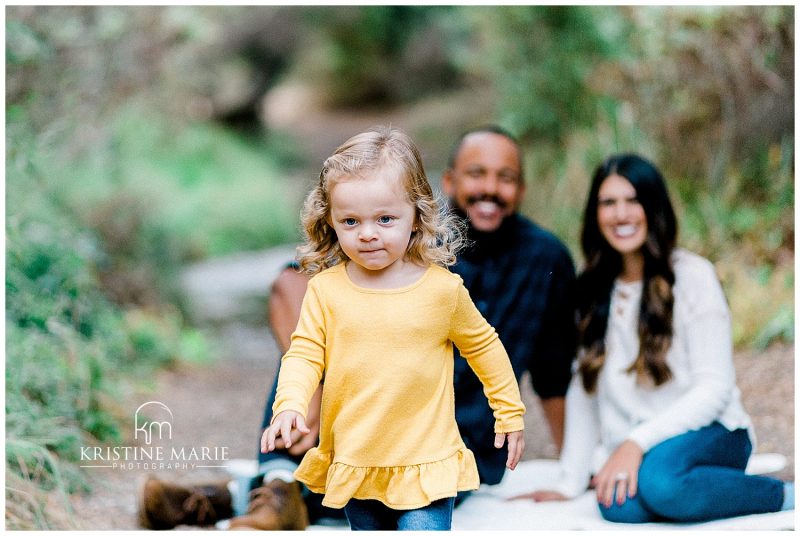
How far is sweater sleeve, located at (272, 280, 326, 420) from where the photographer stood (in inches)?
63.1

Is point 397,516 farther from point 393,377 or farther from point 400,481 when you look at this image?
point 393,377

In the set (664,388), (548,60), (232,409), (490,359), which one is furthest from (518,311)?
(548,60)

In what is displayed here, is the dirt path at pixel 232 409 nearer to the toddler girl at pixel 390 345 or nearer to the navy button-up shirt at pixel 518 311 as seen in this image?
the navy button-up shirt at pixel 518 311

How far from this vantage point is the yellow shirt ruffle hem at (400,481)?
5.51 feet

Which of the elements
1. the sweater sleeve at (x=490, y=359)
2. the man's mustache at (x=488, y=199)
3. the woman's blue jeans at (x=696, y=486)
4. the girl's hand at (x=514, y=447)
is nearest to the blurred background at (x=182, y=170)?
the sweater sleeve at (x=490, y=359)

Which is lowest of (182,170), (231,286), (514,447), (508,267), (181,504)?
(181,504)

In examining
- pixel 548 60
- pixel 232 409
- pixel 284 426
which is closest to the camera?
pixel 284 426

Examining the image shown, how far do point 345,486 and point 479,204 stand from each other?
3.37ft

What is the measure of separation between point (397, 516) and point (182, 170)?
19.6 feet

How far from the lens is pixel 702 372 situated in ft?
7.54

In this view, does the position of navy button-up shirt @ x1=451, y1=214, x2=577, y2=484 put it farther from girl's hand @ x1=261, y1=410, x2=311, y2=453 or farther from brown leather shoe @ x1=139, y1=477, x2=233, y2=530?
girl's hand @ x1=261, y1=410, x2=311, y2=453

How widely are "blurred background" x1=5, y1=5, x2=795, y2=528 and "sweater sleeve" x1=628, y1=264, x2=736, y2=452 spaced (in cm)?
104

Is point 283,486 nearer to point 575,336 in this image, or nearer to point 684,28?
point 575,336

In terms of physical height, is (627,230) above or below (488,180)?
A: below
